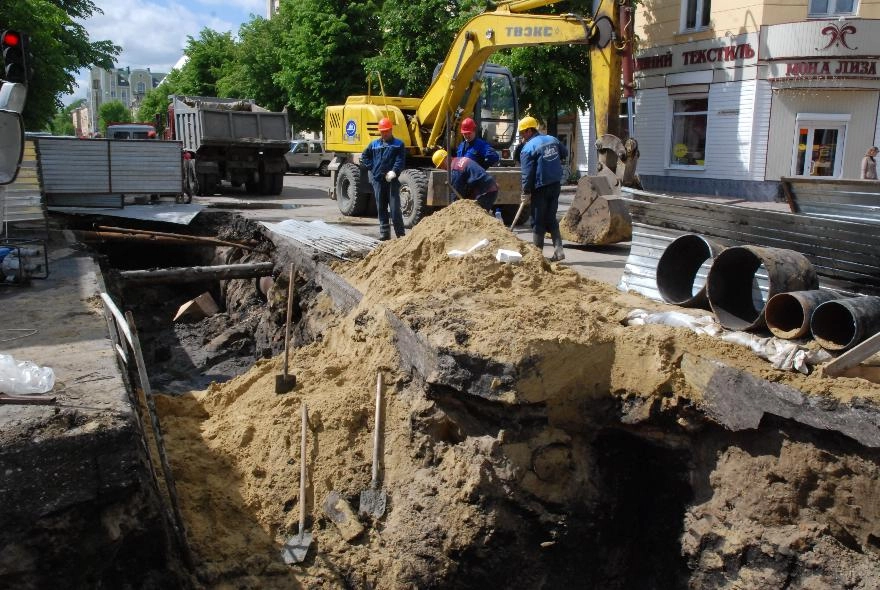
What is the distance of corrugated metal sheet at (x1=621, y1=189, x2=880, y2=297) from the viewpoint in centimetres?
497

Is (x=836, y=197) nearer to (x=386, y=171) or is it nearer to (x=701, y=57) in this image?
(x=386, y=171)

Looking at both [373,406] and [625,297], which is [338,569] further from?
[625,297]

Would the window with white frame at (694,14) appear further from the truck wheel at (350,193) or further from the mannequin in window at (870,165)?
the truck wheel at (350,193)

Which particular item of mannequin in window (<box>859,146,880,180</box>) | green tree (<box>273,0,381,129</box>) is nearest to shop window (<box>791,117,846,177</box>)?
mannequin in window (<box>859,146,880,180</box>)

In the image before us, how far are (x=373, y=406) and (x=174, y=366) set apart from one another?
15.1 feet

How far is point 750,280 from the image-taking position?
5.36 m

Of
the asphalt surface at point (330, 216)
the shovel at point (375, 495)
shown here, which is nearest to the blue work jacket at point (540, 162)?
the asphalt surface at point (330, 216)

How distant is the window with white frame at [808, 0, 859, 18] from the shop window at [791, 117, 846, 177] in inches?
94.9

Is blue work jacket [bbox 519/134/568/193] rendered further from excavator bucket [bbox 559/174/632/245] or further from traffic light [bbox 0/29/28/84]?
traffic light [bbox 0/29/28/84]

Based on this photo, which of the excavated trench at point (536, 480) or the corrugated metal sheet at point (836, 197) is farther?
the corrugated metal sheet at point (836, 197)

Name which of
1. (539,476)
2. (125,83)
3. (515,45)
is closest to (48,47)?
(515,45)

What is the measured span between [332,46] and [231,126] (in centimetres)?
895

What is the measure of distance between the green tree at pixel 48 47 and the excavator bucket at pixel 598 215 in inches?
430

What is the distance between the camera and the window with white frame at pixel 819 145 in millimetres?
17562
